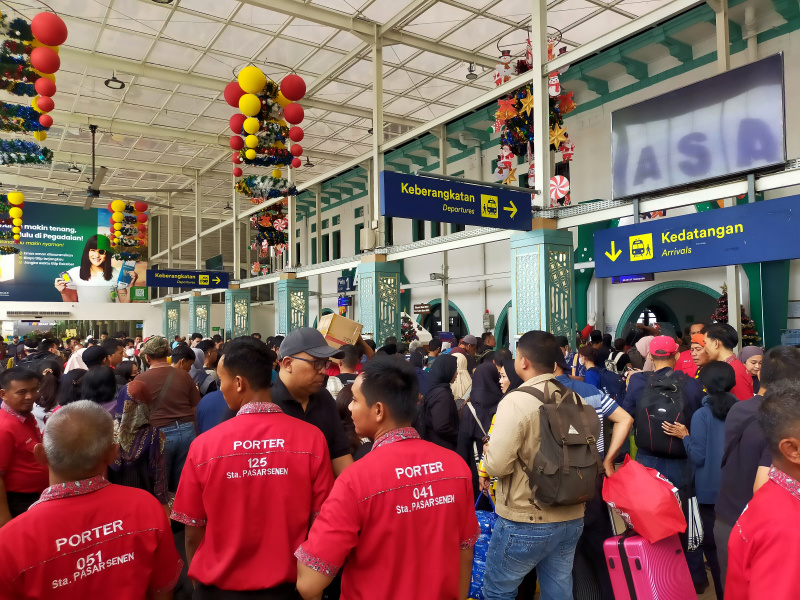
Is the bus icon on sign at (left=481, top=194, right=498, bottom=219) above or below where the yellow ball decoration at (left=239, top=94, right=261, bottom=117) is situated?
below

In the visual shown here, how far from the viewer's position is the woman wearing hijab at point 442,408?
390 cm

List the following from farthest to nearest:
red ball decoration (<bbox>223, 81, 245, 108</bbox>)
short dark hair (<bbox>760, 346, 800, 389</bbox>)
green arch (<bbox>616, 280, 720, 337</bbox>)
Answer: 1. green arch (<bbox>616, 280, 720, 337</bbox>)
2. red ball decoration (<bbox>223, 81, 245, 108</bbox>)
3. short dark hair (<bbox>760, 346, 800, 389</bbox>)

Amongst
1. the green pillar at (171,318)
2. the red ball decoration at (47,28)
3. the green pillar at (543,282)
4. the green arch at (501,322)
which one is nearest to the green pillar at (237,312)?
the green arch at (501,322)

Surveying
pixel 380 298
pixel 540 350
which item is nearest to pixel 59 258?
pixel 380 298

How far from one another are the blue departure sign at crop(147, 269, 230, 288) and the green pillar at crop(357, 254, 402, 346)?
22.6 ft

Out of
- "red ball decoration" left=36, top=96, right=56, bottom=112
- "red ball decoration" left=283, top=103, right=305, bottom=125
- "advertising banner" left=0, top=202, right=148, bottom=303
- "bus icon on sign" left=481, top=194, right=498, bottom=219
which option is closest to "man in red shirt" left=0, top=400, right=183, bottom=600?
"bus icon on sign" left=481, top=194, right=498, bottom=219

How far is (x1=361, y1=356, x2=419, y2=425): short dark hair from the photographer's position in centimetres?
180

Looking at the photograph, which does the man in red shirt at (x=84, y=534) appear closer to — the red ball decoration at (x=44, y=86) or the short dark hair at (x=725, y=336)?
the short dark hair at (x=725, y=336)

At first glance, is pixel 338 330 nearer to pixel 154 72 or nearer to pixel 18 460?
pixel 18 460

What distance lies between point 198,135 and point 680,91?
1275cm

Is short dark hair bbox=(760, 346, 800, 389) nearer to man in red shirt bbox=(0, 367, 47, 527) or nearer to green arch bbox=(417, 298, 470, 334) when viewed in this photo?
man in red shirt bbox=(0, 367, 47, 527)

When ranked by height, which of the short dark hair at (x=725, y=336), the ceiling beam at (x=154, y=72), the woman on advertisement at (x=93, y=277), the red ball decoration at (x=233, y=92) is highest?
the ceiling beam at (x=154, y=72)

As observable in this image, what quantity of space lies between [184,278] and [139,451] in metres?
13.9

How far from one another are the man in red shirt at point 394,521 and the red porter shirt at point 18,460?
1.81m
